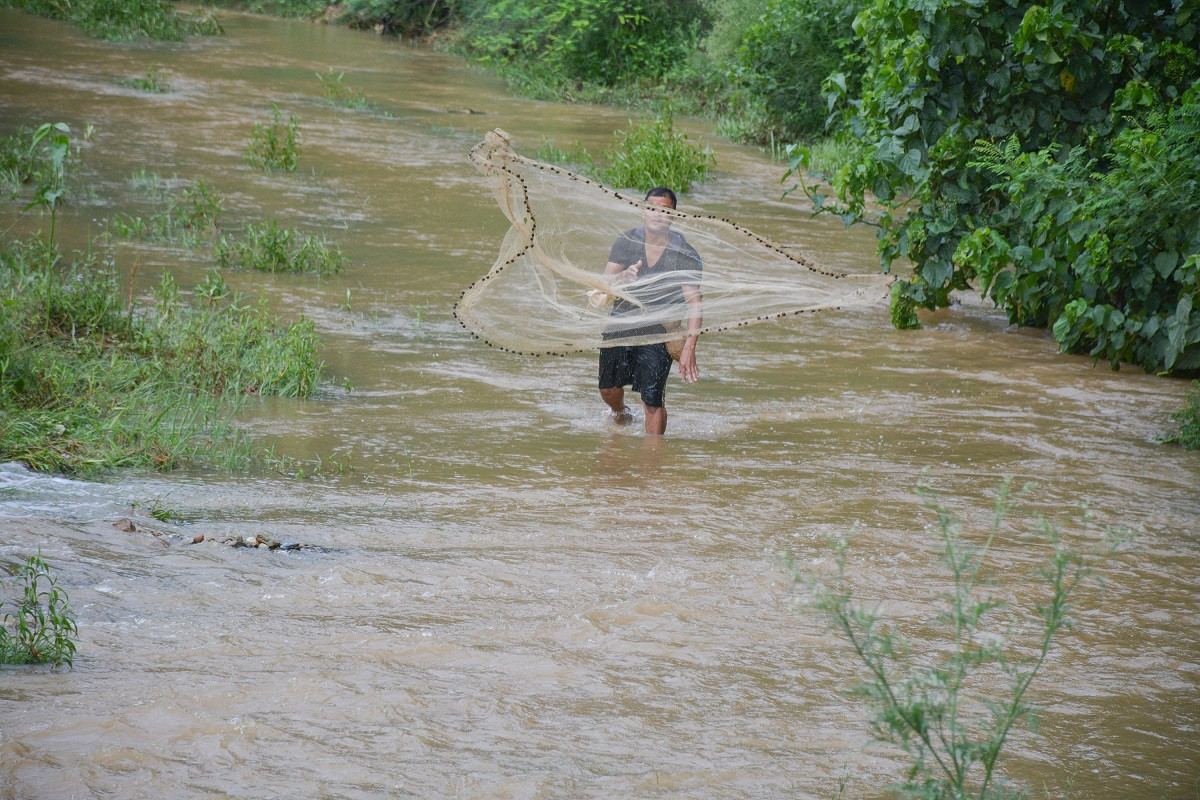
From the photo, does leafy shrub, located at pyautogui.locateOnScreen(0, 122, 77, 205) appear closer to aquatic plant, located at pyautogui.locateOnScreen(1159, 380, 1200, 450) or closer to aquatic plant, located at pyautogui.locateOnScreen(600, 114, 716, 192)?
aquatic plant, located at pyautogui.locateOnScreen(600, 114, 716, 192)

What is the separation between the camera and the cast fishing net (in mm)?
5672

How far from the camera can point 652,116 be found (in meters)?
19.0

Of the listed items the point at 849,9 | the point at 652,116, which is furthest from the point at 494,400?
the point at 652,116

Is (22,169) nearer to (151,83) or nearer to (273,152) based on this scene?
(273,152)

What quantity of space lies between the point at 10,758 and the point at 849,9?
10920 mm

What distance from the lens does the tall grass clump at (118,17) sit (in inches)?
852

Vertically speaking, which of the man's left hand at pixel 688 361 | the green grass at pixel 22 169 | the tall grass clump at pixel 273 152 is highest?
the tall grass clump at pixel 273 152

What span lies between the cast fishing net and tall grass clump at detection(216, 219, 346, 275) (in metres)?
3.41

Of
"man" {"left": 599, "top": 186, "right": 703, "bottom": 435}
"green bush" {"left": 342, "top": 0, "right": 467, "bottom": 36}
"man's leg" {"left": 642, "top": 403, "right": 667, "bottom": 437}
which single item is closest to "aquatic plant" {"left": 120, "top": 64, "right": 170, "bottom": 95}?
"man" {"left": 599, "top": 186, "right": 703, "bottom": 435}

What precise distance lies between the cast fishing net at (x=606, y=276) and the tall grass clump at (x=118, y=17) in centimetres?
1827

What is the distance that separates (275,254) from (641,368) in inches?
152

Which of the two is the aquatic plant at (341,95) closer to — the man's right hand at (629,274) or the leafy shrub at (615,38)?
the leafy shrub at (615,38)

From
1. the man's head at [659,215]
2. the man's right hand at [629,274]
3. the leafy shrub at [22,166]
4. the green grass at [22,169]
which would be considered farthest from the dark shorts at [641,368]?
the green grass at [22,169]

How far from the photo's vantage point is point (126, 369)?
6.08 meters
